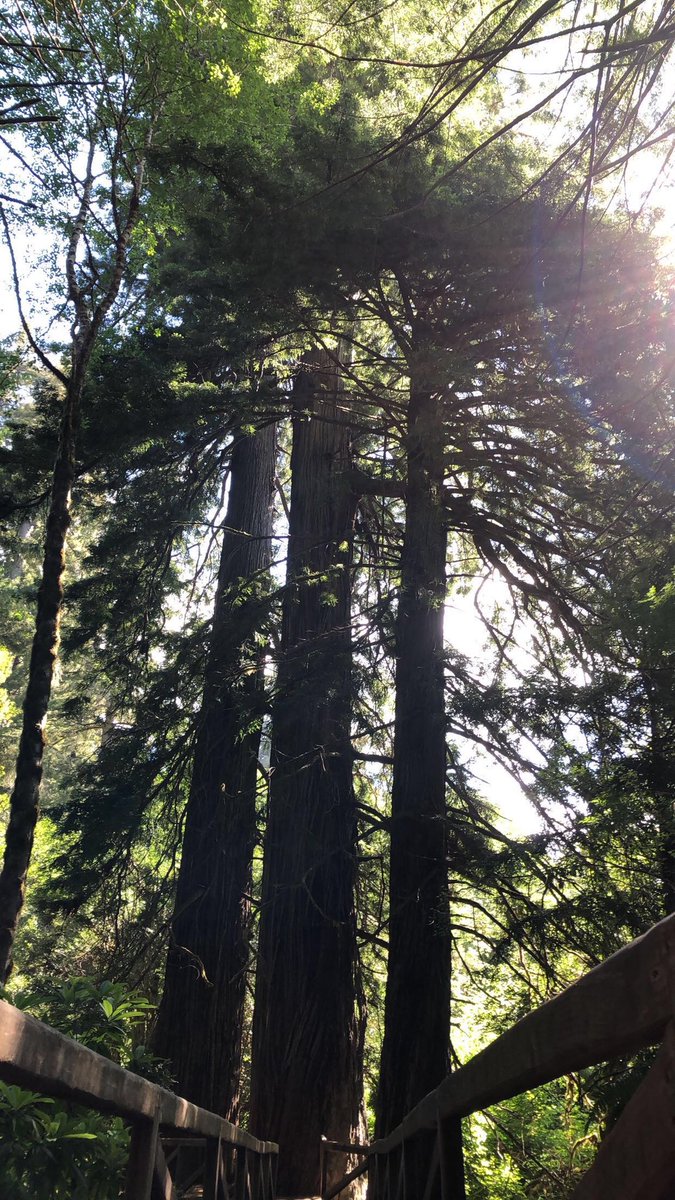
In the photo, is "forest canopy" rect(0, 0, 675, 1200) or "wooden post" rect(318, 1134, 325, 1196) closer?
"forest canopy" rect(0, 0, 675, 1200)

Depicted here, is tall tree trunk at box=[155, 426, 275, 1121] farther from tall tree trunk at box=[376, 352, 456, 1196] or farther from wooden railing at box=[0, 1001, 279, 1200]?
wooden railing at box=[0, 1001, 279, 1200]

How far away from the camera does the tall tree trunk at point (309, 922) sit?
645 centimetres

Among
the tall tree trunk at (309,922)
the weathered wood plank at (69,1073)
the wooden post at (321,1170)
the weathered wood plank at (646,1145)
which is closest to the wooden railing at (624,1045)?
the weathered wood plank at (646,1145)

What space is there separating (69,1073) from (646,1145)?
34.8 inches

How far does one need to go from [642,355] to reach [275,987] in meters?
5.71

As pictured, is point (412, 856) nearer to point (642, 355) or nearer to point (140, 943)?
point (140, 943)

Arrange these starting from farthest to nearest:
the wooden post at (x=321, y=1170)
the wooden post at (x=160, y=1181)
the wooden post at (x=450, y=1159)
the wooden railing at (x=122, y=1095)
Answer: the wooden post at (x=321, y=1170) < the wooden post at (x=450, y=1159) < the wooden post at (x=160, y=1181) < the wooden railing at (x=122, y=1095)

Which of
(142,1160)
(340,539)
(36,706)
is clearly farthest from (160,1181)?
(340,539)

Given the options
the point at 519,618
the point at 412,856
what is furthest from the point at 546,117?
the point at 412,856

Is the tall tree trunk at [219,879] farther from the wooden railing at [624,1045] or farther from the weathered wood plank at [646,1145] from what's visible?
the weathered wood plank at [646,1145]

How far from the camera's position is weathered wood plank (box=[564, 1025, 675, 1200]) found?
1.03 meters

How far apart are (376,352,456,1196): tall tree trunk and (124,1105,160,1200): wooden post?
3243mm

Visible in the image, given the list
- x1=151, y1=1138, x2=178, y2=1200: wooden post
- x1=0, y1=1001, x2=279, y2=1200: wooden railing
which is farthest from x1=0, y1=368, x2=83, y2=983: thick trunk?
x1=151, y1=1138, x2=178, y2=1200: wooden post

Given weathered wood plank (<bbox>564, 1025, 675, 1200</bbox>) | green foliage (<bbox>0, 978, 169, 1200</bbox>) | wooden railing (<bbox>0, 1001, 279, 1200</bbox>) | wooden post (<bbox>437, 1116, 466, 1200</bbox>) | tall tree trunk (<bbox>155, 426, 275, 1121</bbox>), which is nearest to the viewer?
weathered wood plank (<bbox>564, 1025, 675, 1200</bbox>)
